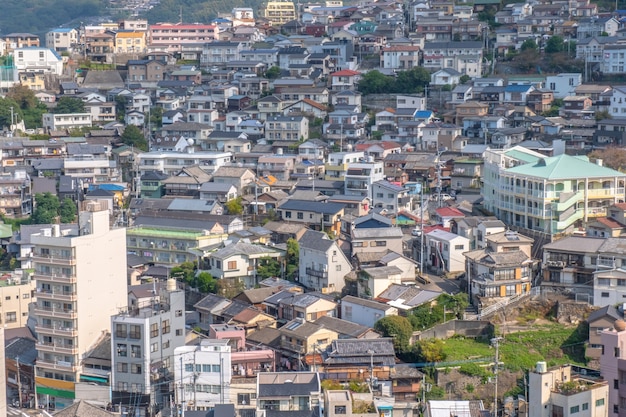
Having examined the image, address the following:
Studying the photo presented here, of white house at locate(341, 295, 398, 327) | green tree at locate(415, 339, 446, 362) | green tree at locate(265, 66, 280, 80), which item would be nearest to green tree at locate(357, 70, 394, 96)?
green tree at locate(265, 66, 280, 80)

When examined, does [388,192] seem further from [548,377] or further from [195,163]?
[548,377]

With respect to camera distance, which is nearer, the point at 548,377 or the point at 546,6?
the point at 548,377

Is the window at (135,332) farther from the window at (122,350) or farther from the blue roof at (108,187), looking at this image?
the blue roof at (108,187)

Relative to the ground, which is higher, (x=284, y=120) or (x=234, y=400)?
(x=284, y=120)

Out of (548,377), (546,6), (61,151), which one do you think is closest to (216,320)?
(548,377)

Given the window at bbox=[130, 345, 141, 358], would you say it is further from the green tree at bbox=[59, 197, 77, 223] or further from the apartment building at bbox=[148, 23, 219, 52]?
the apartment building at bbox=[148, 23, 219, 52]

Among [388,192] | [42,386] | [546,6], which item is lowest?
[42,386]

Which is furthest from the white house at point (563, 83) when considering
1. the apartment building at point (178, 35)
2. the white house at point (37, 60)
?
the white house at point (37, 60)
